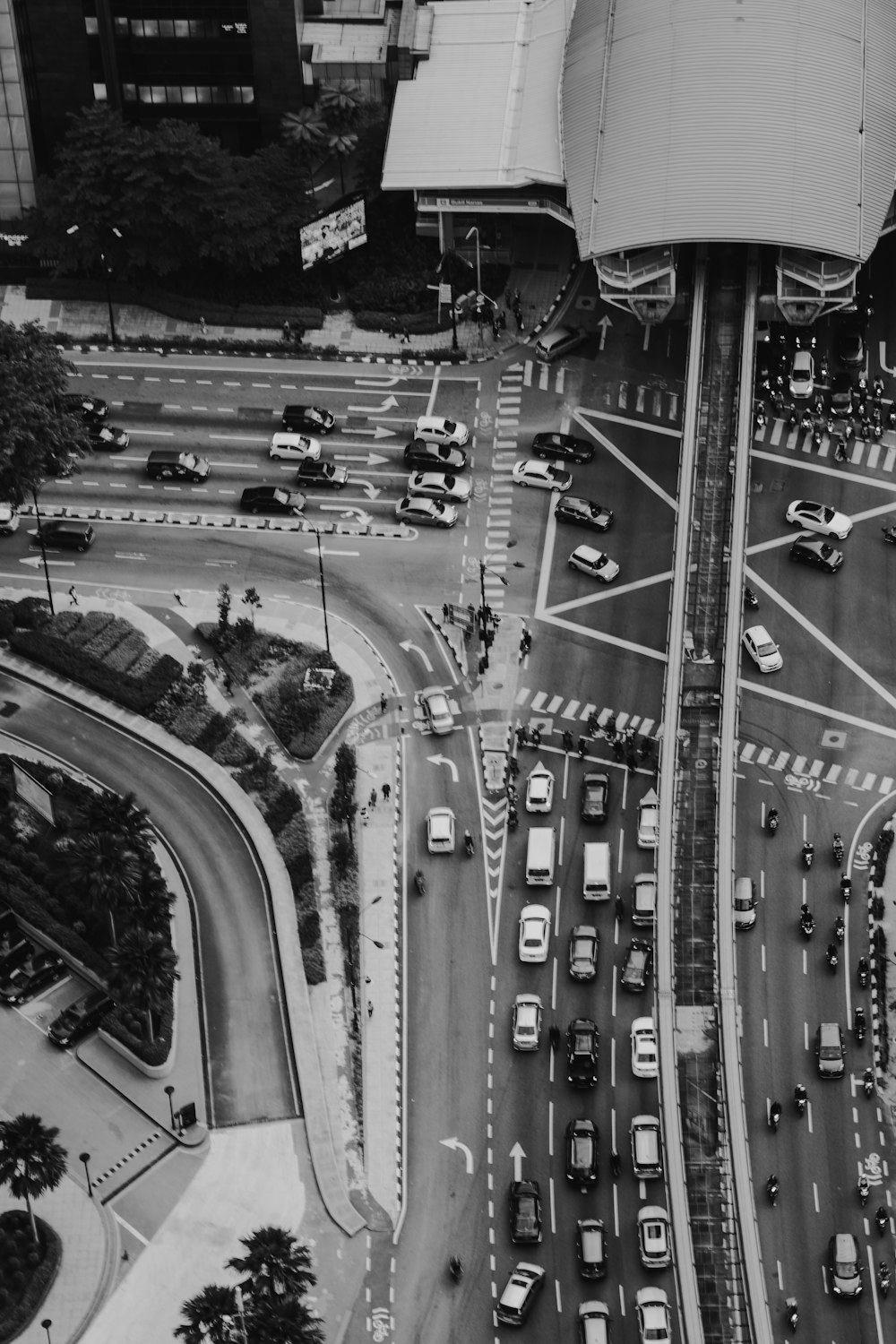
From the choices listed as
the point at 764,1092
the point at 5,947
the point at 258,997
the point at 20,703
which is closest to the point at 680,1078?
the point at 764,1092

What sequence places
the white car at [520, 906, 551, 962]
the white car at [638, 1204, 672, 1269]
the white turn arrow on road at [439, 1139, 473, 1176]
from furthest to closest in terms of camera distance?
1. the white car at [520, 906, 551, 962]
2. the white turn arrow on road at [439, 1139, 473, 1176]
3. the white car at [638, 1204, 672, 1269]

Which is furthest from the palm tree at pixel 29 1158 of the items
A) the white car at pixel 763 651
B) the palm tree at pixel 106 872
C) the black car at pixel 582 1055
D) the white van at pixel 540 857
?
the white car at pixel 763 651

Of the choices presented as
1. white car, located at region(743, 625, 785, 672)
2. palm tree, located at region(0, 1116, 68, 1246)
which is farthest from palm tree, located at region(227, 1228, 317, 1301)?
white car, located at region(743, 625, 785, 672)

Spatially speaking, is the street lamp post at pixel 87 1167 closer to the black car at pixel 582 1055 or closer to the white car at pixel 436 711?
the black car at pixel 582 1055

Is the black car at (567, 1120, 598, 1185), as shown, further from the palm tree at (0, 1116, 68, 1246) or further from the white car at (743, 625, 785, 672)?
the white car at (743, 625, 785, 672)

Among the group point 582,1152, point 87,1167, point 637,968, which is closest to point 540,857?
point 637,968

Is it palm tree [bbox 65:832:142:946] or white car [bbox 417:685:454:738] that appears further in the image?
white car [bbox 417:685:454:738]

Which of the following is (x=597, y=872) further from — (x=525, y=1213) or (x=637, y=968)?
(x=525, y=1213)

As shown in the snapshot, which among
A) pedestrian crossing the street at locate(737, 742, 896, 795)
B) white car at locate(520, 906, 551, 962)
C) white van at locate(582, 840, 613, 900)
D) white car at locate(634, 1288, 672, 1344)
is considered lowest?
white car at locate(634, 1288, 672, 1344)
